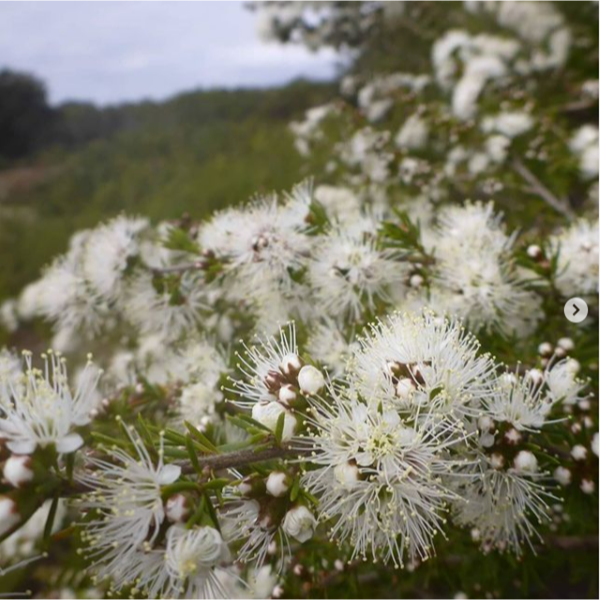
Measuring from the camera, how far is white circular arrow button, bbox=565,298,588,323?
1.91m

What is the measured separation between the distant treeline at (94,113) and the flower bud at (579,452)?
14.4ft

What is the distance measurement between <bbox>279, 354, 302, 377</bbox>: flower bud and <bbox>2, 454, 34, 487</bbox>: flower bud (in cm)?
55

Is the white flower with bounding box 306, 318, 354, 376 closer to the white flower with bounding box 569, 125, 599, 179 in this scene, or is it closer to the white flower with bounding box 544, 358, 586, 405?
the white flower with bounding box 544, 358, 586, 405

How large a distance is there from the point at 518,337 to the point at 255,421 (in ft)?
4.25

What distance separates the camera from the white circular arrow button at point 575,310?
191 centimetres

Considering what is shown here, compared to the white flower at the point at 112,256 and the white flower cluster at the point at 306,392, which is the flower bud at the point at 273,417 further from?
the white flower at the point at 112,256

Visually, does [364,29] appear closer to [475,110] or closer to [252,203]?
[475,110]

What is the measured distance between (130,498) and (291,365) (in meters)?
0.44

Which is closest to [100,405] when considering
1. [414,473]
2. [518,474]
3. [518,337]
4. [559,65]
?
[414,473]

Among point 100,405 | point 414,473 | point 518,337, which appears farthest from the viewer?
point 518,337

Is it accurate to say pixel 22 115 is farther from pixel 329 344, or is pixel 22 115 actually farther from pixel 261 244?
pixel 329 344

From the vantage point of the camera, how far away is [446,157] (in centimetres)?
537

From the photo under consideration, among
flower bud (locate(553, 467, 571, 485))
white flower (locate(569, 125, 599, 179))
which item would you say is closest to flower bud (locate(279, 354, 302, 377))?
flower bud (locate(553, 467, 571, 485))

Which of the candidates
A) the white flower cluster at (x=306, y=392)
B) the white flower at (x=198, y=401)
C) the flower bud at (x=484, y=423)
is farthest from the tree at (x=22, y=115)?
the flower bud at (x=484, y=423)
